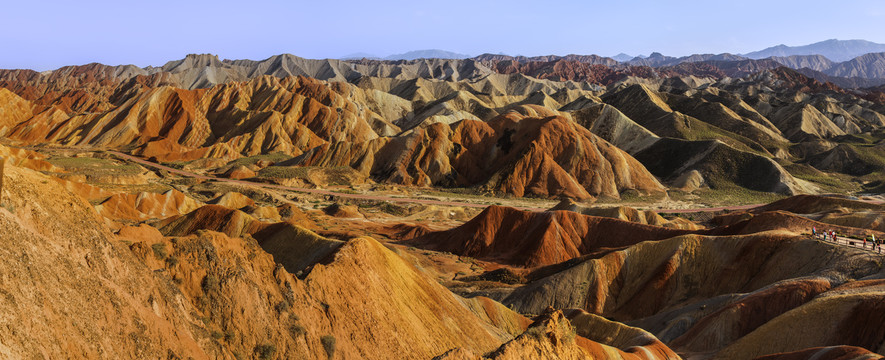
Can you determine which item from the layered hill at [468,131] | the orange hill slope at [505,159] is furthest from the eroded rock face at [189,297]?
the layered hill at [468,131]

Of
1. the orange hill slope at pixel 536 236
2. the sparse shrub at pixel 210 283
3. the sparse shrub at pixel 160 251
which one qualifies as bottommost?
the orange hill slope at pixel 536 236

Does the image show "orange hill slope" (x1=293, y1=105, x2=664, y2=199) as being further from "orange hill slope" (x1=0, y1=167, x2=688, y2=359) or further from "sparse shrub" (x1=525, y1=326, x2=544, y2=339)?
"sparse shrub" (x1=525, y1=326, x2=544, y2=339)

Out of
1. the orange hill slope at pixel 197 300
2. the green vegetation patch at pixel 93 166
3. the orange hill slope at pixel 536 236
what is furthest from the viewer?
the green vegetation patch at pixel 93 166

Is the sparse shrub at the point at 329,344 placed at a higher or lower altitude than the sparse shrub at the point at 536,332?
lower

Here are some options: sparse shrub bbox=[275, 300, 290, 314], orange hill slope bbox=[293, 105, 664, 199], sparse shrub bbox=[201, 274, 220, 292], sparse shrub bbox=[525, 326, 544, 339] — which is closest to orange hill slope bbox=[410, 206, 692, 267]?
sparse shrub bbox=[525, 326, 544, 339]

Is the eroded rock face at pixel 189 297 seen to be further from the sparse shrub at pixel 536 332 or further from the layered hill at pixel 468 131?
the layered hill at pixel 468 131

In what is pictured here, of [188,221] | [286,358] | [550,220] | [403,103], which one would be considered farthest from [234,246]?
[403,103]

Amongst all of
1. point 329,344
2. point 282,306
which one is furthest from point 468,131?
point 282,306
